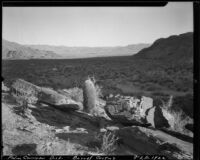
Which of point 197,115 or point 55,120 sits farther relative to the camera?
point 55,120

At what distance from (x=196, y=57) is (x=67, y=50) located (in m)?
2.14

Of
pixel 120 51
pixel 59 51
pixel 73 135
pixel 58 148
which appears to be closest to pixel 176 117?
pixel 120 51

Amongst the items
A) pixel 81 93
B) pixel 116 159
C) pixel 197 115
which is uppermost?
pixel 81 93

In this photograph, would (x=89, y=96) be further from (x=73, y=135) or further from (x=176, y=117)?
(x=176, y=117)

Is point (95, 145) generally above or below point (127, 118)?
below

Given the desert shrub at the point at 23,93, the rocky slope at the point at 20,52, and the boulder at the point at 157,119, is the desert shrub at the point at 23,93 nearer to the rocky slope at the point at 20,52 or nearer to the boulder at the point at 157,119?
the rocky slope at the point at 20,52

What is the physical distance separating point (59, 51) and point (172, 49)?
196 cm

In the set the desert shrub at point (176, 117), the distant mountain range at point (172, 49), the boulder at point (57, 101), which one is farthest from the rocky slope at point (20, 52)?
the desert shrub at point (176, 117)

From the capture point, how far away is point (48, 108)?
15.8ft

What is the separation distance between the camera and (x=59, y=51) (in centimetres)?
484

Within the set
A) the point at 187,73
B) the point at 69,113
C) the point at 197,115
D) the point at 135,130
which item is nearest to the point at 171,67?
the point at 187,73

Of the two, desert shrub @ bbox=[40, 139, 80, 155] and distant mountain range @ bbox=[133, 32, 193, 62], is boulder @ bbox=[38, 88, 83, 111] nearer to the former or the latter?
desert shrub @ bbox=[40, 139, 80, 155]

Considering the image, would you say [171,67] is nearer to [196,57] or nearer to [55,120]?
[196,57]

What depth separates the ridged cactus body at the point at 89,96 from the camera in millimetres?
4764
